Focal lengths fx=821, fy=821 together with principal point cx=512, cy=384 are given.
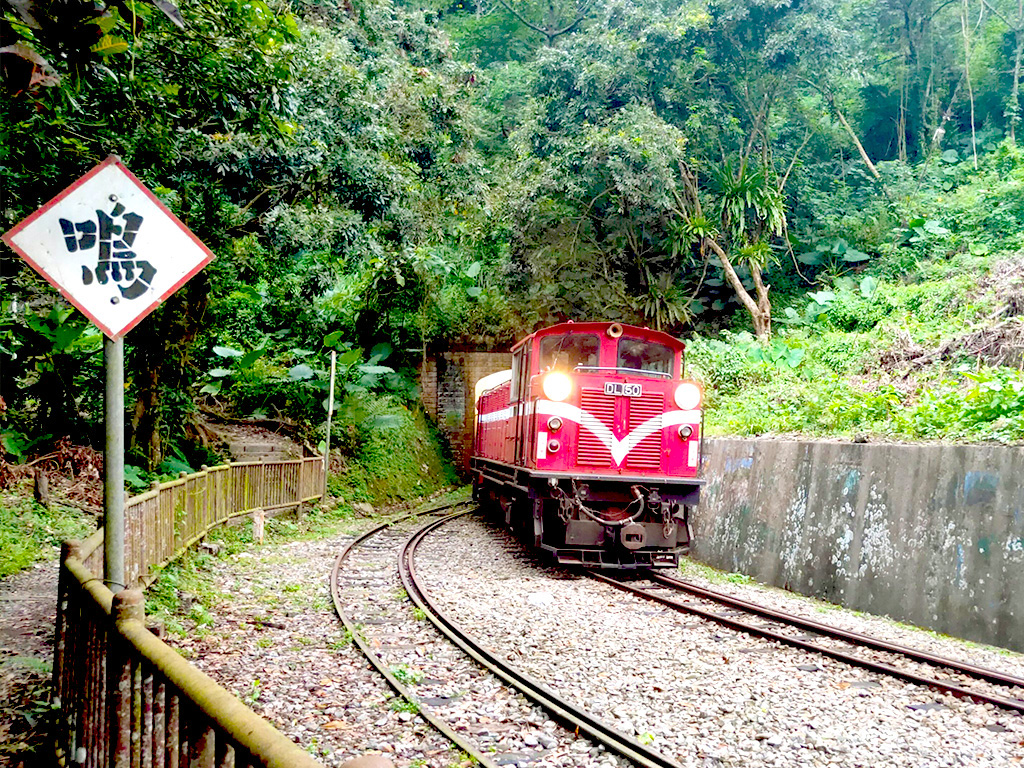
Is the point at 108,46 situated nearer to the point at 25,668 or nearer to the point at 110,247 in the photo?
the point at 110,247

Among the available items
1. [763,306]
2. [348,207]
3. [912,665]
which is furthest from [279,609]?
[763,306]

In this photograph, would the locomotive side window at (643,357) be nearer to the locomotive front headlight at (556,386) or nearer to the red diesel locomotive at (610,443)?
the red diesel locomotive at (610,443)

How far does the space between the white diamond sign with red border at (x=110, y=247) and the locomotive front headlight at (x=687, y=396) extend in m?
7.50

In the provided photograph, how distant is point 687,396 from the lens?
34.5ft

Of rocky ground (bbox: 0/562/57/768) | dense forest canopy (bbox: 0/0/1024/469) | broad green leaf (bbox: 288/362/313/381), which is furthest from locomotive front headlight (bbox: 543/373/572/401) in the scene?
broad green leaf (bbox: 288/362/313/381)

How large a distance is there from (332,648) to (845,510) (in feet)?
19.7

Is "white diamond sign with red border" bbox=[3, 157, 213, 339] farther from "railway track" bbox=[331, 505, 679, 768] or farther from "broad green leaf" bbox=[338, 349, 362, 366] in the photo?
"broad green leaf" bbox=[338, 349, 362, 366]

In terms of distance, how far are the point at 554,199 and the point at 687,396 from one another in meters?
11.4

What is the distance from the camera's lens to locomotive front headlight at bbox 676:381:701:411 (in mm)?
10500

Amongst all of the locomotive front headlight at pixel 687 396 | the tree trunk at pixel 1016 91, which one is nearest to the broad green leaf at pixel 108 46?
the locomotive front headlight at pixel 687 396

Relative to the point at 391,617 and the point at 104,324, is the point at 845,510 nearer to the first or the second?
the point at 391,617

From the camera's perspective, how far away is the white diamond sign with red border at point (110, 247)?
3676 millimetres

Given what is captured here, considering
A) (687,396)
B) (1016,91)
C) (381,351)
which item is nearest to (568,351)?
(687,396)

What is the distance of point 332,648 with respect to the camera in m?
6.83
